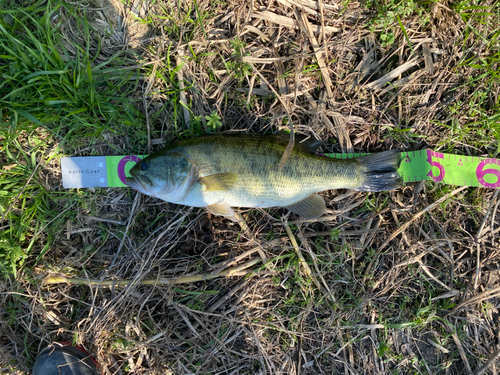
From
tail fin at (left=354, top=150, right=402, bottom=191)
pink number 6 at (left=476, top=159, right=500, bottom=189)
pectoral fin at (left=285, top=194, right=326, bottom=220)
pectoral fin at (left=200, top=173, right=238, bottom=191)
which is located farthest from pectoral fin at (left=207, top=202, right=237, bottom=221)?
pink number 6 at (left=476, top=159, right=500, bottom=189)

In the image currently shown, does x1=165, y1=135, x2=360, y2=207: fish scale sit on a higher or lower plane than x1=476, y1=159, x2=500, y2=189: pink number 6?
higher

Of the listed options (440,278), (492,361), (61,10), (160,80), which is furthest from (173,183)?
(492,361)

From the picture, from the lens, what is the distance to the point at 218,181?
9.02 feet

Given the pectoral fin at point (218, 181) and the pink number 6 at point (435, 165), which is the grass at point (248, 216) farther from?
the pectoral fin at point (218, 181)

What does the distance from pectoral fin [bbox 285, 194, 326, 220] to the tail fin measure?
50 cm

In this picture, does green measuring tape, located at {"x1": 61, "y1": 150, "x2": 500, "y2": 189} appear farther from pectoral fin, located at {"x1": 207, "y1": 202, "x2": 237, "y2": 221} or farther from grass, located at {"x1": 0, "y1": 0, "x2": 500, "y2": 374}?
pectoral fin, located at {"x1": 207, "y1": 202, "x2": 237, "y2": 221}

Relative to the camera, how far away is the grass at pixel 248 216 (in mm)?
2996

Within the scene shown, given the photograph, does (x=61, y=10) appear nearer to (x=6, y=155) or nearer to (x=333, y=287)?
(x=6, y=155)

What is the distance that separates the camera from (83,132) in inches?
121

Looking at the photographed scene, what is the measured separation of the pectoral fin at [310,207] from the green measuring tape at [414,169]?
0.62 m

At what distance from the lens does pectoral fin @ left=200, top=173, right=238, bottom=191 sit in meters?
2.75

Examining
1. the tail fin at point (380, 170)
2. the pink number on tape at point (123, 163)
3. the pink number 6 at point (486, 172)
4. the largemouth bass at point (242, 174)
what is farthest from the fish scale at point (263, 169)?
the pink number 6 at point (486, 172)

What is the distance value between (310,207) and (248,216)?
2.51 feet

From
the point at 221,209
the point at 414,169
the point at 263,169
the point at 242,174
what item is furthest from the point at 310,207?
the point at 414,169
